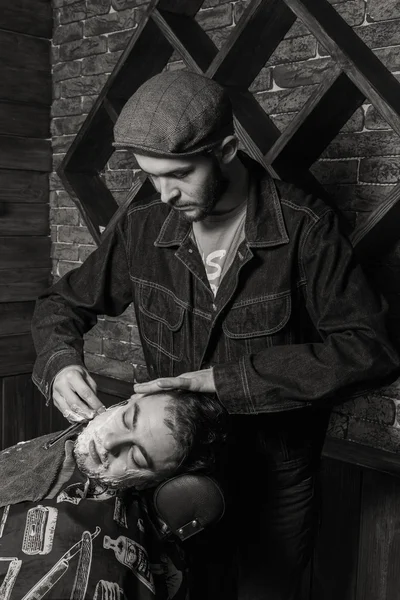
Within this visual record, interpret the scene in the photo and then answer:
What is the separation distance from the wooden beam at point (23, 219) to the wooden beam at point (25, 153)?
196 mm

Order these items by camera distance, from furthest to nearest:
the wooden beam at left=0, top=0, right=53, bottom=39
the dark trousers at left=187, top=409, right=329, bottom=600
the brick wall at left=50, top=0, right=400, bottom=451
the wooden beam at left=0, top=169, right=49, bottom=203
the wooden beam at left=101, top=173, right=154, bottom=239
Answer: the wooden beam at left=0, top=169, right=49, bottom=203 < the wooden beam at left=0, top=0, right=53, bottom=39 < the wooden beam at left=101, top=173, right=154, bottom=239 < the brick wall at left=50, top=0, right=400, bottom=451 < the dark trousers at left=187, top=409, right=329, bottom=600

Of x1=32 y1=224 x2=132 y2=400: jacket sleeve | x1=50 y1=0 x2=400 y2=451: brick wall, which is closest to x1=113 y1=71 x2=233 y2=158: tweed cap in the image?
x1=32 y1=224 x2=132 y2=400: jacket sleeve

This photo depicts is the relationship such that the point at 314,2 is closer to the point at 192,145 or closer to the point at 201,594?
the point at 192,145

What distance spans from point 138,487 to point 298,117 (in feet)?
4.29

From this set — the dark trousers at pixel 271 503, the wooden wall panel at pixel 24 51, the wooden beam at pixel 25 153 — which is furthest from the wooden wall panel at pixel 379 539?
the wooden wall panel at pixel 24 51

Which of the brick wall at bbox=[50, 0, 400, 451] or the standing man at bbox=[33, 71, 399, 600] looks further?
the brick wall at bbox=[50, 0, 400, 451]

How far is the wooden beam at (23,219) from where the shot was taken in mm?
3625

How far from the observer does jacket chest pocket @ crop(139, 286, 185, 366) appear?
216cm

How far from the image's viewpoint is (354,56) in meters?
2.29

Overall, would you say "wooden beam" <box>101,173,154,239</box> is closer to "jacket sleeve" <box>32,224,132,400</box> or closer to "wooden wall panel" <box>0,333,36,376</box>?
"jacket sleeve" <box>32,224,132,400</box>

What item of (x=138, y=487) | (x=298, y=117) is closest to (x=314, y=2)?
(x=298, y=117)

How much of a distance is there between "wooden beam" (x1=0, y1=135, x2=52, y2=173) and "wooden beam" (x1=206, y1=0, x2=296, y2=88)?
1.41m

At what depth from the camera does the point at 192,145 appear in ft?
5.88

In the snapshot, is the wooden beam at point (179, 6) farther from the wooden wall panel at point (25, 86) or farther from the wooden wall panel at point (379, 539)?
the wooden wall panel at point (379, 539)
